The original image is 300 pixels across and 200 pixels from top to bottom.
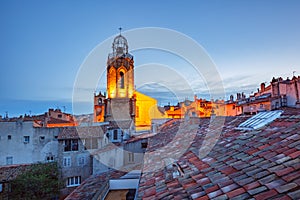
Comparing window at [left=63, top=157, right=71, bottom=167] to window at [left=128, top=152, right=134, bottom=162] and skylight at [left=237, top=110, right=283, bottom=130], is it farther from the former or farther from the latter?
skylight at [left=237, top=110, right=283, bottom=130]

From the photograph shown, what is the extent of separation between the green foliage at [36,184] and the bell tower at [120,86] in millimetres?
14683

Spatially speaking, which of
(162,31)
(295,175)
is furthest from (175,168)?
(162,31)

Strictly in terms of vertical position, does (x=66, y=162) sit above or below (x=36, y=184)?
above

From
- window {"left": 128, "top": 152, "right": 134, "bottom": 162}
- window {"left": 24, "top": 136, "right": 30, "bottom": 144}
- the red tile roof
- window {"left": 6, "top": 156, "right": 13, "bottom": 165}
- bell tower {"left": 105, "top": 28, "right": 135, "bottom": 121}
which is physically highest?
bell tower {"left": 105, "top": 28, "right": 135, "bottom": 121}

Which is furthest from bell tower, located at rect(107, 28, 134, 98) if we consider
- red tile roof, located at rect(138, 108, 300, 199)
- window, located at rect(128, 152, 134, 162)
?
red tile roof, located at rect(138, 108, 300, 199)

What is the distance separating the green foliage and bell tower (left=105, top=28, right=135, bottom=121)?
48.2ft

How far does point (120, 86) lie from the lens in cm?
3375

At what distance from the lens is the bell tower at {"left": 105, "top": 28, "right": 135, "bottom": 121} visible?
1275 inches

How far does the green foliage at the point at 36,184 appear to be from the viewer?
52.4 feet

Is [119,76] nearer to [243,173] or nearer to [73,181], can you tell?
[73,181]

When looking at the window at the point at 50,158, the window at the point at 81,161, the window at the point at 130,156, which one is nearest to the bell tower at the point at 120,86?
the window at the point at 50,158

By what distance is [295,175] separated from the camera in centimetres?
197

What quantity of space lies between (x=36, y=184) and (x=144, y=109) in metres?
20.7

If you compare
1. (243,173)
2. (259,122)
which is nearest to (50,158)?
(259,122)
